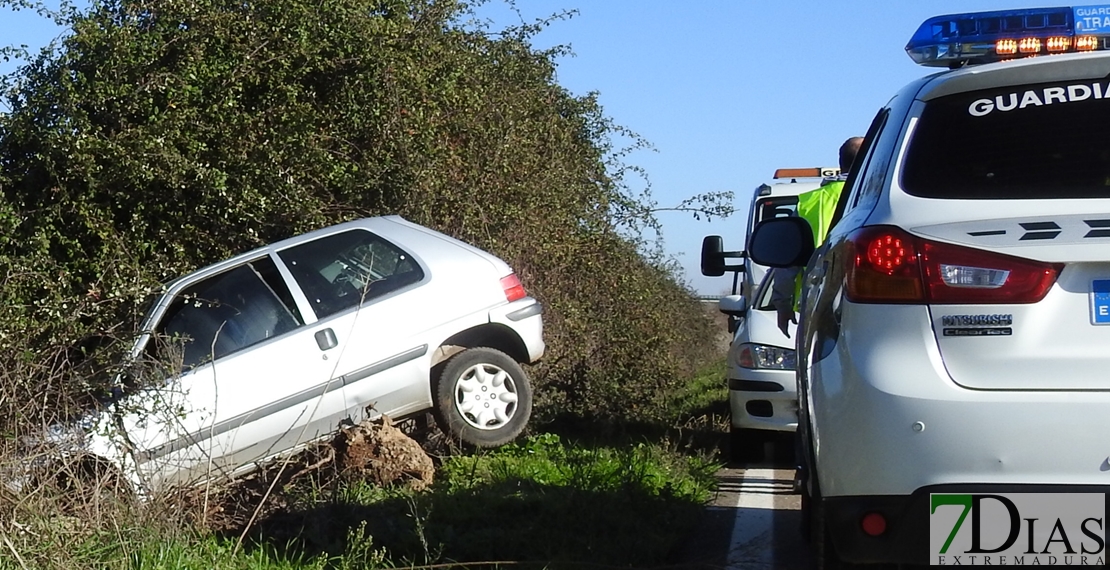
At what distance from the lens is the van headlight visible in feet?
29.2

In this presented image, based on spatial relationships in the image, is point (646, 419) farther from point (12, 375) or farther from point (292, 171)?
point (12, 375)

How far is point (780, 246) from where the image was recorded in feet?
17.0

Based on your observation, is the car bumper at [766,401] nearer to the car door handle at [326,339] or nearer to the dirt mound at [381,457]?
the dirt mound at [381,457]

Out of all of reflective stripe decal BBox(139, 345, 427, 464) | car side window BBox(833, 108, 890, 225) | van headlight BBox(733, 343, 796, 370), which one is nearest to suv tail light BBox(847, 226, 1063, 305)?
car side window BBox(833, 108, 890, 225)

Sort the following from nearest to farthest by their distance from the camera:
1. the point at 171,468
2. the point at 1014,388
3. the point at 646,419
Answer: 1. the point at 1014,388
2. the point at 171,468
3. the point at 646,419

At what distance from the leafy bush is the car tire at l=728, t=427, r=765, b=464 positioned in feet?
7.53

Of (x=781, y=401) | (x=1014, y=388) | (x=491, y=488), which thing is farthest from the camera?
(x=781, y=401)

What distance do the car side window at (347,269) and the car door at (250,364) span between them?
0.49ft

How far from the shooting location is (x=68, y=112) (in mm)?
10055

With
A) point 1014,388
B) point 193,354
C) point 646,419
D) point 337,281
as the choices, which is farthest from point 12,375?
point 646,419

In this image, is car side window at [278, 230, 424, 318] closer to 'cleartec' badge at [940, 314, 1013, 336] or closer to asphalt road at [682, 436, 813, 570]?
asphalt road at [682, 436, 813, 570]

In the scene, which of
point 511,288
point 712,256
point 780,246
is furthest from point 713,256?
point 780,246

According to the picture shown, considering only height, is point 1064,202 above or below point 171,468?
above

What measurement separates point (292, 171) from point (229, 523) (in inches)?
164
